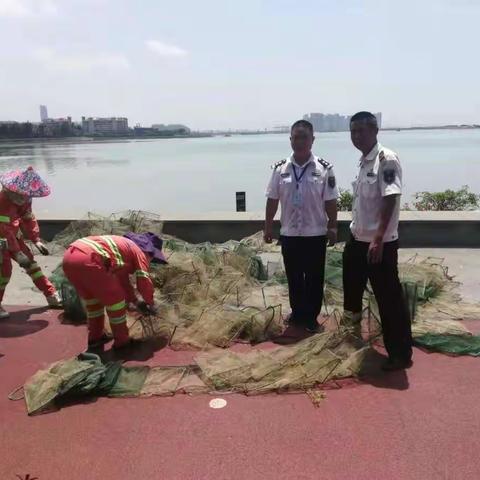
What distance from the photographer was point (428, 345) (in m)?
4.24

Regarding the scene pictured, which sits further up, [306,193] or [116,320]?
[306,193]

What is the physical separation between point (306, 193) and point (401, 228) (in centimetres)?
374

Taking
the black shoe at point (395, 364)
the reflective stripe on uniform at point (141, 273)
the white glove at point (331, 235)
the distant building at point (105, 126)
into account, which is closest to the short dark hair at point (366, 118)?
the white glove at point (331, 235)

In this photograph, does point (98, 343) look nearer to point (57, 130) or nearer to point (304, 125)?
point (304, 125)

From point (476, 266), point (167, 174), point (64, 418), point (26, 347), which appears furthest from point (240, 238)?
point (167, 174)

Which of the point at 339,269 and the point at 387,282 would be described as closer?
the point at 387,282

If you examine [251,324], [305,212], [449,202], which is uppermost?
[305,212]

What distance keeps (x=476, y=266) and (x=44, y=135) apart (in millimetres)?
94553

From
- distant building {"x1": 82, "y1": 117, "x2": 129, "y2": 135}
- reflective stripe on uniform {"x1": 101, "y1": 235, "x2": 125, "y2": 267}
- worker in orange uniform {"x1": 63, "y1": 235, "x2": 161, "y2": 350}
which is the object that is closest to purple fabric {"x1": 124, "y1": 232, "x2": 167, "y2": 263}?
worker in orange uniform {"x1": 63, "y1": 235, "x2": 161, "y2": 350}

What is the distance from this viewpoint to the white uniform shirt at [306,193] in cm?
451

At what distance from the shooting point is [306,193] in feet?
14.8

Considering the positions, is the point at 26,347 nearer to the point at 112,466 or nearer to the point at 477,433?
the point at 112,466

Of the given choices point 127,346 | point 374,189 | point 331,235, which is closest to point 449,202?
point 331,235

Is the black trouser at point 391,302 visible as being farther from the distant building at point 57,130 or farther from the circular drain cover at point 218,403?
the distant building at point 57,130
